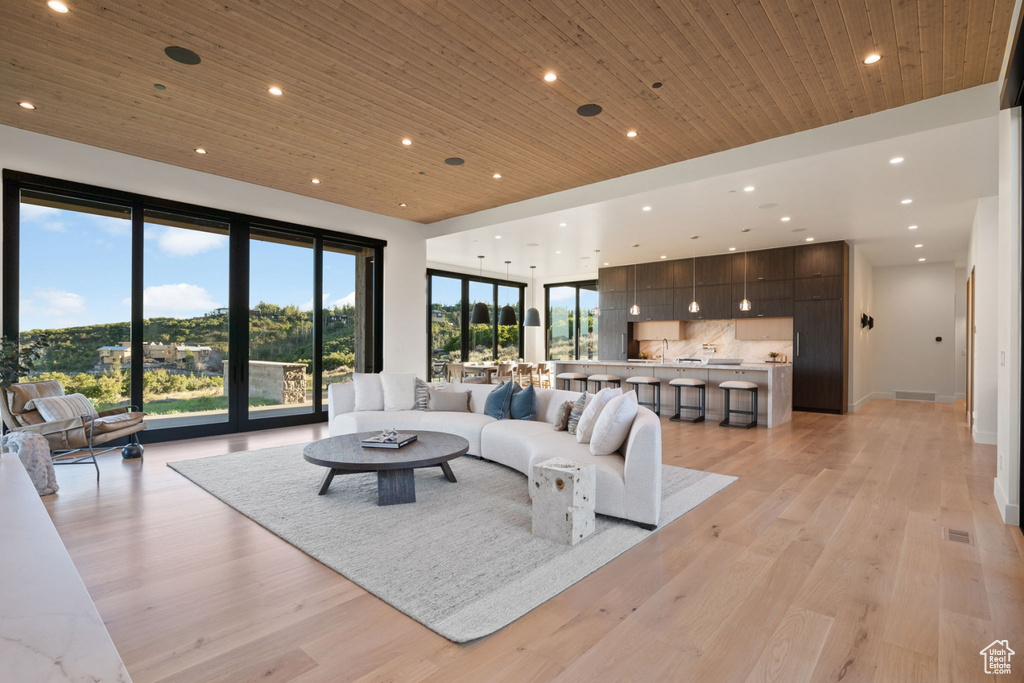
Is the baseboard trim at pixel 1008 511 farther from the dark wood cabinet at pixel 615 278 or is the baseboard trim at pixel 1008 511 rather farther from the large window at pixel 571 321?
the large window at pixel 571 321

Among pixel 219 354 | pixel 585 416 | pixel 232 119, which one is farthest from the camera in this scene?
pixel 219 354

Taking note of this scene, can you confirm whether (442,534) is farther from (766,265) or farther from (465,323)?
(465,323)

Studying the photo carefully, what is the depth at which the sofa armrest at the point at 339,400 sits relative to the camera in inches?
231

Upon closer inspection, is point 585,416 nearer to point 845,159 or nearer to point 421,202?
point 845,159

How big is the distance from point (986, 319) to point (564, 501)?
6069 mm

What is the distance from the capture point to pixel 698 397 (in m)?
8.15

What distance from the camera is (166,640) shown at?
2.06 meters

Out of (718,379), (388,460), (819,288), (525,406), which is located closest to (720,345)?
(819,288)

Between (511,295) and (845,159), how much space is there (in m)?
9.12

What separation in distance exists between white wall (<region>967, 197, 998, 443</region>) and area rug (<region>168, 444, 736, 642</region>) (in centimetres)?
391

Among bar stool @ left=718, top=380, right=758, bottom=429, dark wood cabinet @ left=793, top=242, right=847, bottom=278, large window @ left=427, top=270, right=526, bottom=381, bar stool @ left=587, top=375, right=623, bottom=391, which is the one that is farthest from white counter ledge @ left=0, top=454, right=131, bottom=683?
dark wood cabinet @ left=793, top=242, right=847, bottom=278

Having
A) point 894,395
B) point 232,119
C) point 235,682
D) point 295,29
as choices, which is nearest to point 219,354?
point 232,119

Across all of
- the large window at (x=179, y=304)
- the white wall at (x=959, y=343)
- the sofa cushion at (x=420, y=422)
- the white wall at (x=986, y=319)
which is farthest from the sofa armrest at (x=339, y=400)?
the white wall at (x=959, y=343)

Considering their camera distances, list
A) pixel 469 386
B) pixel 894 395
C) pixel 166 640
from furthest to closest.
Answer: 1. pixel 894 395
2. pixel 469 386
3. pixel 166 640
